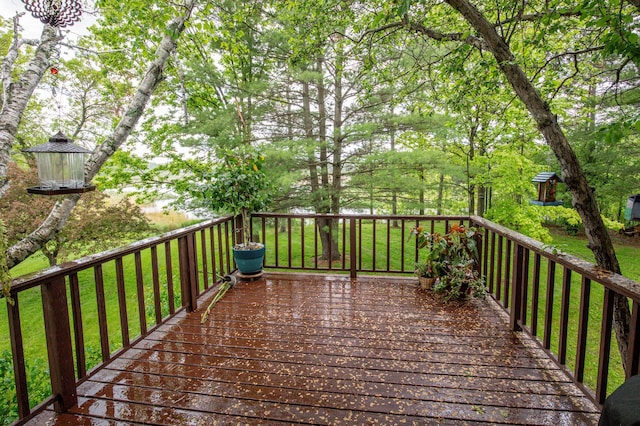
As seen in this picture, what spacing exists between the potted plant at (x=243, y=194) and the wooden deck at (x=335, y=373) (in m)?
0.86

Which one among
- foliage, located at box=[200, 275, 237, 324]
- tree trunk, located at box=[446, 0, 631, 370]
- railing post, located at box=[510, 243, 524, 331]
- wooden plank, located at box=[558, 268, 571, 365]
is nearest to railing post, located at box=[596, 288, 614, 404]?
wooden plank, located at box=[558, 268, 571, 365]

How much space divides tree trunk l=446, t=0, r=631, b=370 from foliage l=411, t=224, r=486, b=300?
998 mm

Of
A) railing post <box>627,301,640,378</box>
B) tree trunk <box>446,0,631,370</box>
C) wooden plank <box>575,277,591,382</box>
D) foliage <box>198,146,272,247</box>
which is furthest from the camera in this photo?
foliage <box>198,146,272,247</box>

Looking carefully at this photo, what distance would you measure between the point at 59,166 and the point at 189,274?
1538mm

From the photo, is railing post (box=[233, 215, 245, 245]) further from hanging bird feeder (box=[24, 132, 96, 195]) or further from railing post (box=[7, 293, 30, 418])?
railing post (box=[7, 293, 30, 418])

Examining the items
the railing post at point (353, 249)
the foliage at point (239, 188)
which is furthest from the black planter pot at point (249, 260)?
the railing post at point (353, 249)

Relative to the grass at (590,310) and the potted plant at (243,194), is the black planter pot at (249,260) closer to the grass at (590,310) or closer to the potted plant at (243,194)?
the potted plant at (243,194)

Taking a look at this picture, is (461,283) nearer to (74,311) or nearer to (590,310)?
(74,311)

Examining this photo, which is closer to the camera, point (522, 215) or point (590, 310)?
point (522, 215)

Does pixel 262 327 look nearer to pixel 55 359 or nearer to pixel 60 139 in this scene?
pixel 55 359

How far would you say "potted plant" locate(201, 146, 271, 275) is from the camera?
3.88 m

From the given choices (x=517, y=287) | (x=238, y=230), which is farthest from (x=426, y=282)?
(x=238, y=230)

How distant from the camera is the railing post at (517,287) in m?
2.81

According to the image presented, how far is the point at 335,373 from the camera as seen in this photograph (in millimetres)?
2273
